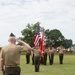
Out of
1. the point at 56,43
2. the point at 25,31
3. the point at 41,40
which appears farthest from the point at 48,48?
the point at 56,43

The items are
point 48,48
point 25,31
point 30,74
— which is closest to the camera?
point 30,74

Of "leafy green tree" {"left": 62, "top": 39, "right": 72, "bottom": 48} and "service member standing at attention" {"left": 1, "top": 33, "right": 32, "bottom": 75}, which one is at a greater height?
"leafy green tree" {"left": 62, "top": 39, "right": 72, "bottom": 48}

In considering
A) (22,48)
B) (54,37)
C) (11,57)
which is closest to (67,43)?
(54,37)

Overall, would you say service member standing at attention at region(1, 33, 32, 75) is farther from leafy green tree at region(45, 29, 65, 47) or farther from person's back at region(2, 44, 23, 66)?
leafy green tree at region(45, 29, 65, 47)

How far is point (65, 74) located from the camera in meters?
21.0

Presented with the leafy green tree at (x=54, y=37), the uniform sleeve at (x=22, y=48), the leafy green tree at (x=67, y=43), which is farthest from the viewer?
the leafy green tree at (x=67, y=43)

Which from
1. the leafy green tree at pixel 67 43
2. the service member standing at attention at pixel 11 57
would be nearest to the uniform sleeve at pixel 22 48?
the service member standing at attention at pixel 11 57

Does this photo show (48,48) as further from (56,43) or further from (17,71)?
(56,43)

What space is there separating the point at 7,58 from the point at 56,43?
12825cm

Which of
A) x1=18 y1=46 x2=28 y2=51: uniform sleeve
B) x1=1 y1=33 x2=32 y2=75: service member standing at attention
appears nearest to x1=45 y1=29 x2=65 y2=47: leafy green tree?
x1=1 y1=33 x2=32 y2=75: service member standing at attention

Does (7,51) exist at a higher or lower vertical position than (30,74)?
higher

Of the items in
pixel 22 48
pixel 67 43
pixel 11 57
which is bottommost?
pixel 11 57

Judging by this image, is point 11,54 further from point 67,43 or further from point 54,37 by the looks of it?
point 67,43

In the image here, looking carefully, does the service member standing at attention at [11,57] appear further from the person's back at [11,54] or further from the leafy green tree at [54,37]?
the leafy green tree at [54,37]
